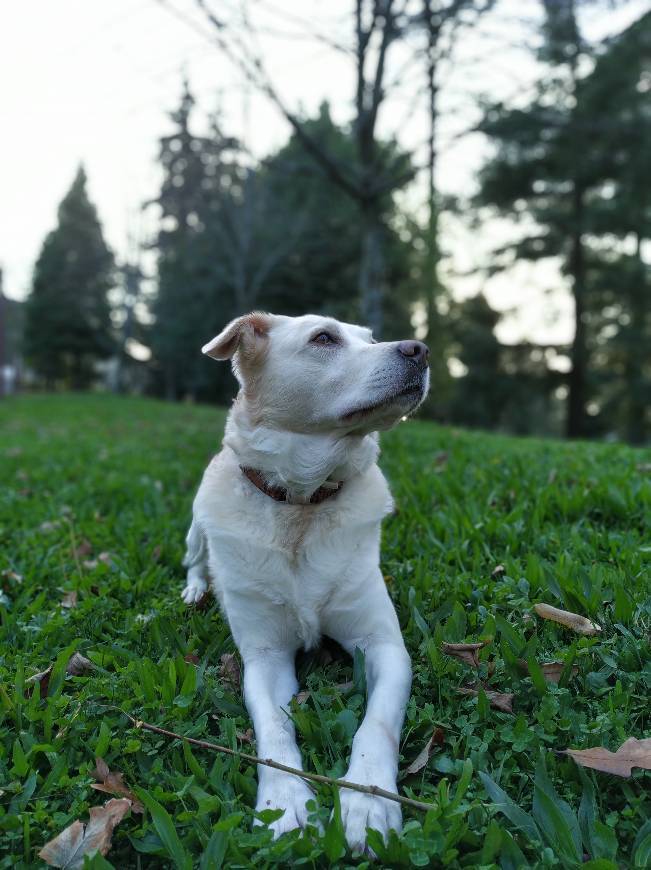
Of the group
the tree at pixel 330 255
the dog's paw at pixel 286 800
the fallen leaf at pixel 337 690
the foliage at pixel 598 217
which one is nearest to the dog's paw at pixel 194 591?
the fallen leaf at pixel 337 690

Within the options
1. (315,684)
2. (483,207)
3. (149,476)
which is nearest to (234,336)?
(315,684)

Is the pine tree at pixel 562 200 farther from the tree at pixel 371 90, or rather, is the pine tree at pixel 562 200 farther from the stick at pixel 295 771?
the stick at pixel 295 771

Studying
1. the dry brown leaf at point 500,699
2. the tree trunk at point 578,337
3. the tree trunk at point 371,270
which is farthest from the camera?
the tree trunk at point 578,337

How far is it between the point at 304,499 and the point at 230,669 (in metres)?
0.73

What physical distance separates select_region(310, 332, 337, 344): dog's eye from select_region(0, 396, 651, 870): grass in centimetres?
120

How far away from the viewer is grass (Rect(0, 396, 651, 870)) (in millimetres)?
1690

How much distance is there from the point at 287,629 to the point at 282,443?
2.45 feet

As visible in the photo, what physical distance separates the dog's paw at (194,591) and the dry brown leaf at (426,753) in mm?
1524

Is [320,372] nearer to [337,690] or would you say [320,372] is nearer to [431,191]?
[337,690]

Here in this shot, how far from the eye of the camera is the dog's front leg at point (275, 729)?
180cm

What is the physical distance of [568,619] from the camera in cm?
250

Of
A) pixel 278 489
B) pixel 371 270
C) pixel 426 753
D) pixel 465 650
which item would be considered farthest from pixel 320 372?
pixel 371 270

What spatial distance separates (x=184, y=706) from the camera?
2.23 m

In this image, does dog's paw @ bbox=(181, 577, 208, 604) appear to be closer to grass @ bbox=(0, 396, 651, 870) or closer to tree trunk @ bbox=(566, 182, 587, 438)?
grass @ bbox=(0, 396, 651, 870)
